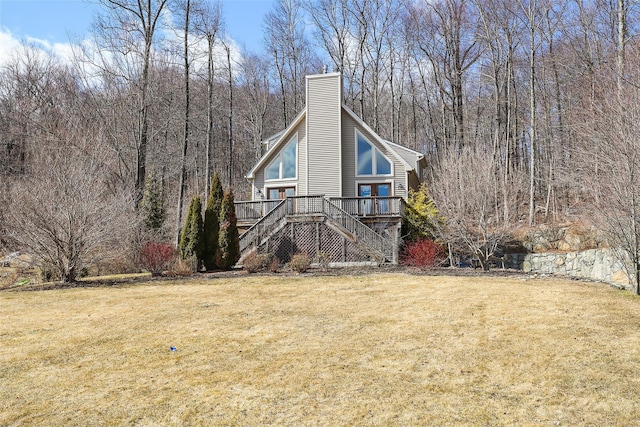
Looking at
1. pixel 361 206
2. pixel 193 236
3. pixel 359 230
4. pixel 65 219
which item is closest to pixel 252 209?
pixel 193 236

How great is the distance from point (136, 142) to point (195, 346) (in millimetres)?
19142

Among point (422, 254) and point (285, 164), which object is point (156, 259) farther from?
point (285, 164)

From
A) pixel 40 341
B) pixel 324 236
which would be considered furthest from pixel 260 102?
pixel 40 341

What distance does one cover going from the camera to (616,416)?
4.34 m

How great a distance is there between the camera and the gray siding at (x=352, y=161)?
22.6 meters

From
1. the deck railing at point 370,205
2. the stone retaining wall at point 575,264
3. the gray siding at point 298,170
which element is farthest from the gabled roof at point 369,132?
the stone retaining wall at point 575,264

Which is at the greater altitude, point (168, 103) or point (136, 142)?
point (168, 103)

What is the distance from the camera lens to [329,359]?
20.3 feet

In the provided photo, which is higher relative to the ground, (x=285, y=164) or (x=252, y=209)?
(x=285, y=164)

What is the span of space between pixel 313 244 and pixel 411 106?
2505 cm

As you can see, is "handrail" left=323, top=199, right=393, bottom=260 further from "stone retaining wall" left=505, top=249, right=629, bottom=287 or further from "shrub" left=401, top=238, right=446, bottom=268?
"stone retaining wall" left=505, top=249, right=629, bottom=287

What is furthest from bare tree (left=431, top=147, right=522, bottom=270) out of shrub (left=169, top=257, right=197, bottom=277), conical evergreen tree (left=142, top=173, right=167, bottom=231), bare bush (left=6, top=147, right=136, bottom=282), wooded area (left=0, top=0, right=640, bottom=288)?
conical evergreen tree (left=142, top=173, right=167, bottom=231)

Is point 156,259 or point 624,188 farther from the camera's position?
point 156,259

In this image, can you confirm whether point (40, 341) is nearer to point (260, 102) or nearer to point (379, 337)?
point (379, 337)
